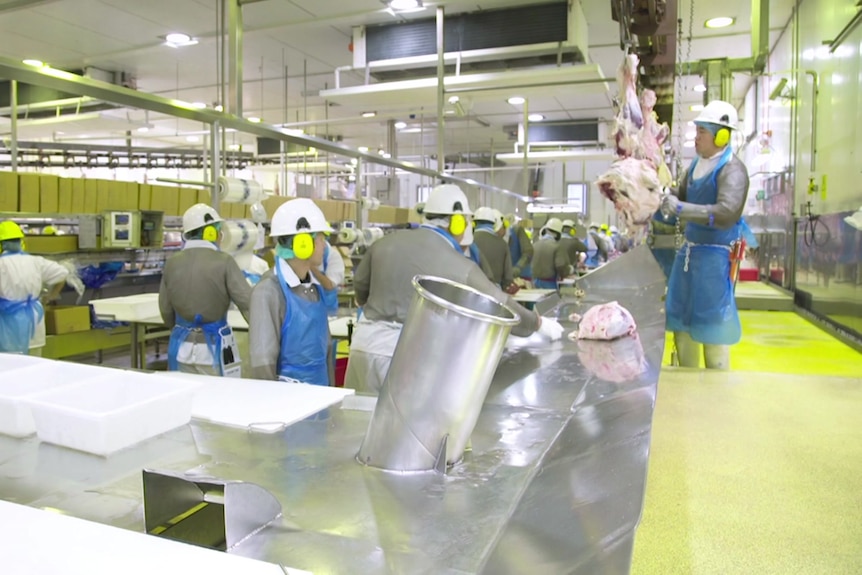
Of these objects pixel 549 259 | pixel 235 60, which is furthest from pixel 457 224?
pixel 549 259

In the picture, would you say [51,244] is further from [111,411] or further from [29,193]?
[111,411]

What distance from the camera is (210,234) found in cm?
372

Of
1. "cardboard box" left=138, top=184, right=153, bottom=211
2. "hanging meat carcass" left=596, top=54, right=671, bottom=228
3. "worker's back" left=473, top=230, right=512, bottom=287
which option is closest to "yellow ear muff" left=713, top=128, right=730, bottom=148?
"hanging meat carcass" left=596, top=54, right=671, bottom=228

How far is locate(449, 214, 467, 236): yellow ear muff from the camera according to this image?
321cm

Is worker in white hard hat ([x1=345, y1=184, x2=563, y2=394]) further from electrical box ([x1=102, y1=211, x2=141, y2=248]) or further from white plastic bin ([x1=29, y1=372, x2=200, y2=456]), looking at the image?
electrical box ([x1=102, y1=211, x2=141, y2=248])

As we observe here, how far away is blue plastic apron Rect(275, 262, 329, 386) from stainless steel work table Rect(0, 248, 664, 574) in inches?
51.8

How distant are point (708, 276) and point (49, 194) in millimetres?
5874

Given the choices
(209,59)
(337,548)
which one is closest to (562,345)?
(337,548)

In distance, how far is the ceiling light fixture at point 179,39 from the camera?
24.5ft

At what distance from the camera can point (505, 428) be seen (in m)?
1.40

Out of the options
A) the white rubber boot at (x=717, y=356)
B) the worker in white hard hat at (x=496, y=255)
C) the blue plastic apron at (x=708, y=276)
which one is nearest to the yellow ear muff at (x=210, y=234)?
the blue plastic apron at (x=708, y=276)

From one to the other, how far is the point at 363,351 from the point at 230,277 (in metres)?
1.02

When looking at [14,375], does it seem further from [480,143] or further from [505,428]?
[480,143]

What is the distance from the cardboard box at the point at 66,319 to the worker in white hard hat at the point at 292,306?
510cm
